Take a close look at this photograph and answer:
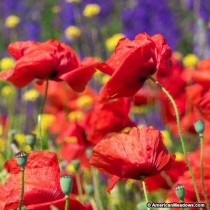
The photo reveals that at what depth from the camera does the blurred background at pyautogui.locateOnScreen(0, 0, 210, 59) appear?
309 cm

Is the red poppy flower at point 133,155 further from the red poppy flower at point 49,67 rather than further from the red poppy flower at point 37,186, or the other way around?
the red poppy flower at point 49,67

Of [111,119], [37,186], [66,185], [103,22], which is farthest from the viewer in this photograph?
[103,22]

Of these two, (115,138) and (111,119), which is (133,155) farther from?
(111,119)

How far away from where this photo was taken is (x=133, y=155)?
3.07 ft

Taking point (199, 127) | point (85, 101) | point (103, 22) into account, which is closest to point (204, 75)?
point (199, 127)

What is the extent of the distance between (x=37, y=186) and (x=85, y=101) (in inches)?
49.2

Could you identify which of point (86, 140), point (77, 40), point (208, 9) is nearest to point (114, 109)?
point (86, 140)

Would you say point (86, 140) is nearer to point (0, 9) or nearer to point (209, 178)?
point (209, 178)

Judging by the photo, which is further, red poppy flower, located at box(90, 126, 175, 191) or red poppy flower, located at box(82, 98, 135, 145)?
red poppy flower, located at box(82, 98, 135, 145)

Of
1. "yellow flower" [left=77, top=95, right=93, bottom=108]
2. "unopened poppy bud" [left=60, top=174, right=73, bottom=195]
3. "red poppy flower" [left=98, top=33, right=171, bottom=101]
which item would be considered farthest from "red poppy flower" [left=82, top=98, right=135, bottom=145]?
"yellow flower" [left=77, top=95, right=93, bottom=108]

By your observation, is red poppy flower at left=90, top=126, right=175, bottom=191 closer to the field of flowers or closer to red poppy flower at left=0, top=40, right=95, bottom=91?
the field of flowers

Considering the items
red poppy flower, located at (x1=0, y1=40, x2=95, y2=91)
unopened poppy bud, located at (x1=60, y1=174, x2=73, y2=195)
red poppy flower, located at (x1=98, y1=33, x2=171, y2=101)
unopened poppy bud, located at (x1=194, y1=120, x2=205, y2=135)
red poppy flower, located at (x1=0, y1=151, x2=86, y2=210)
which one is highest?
red poppy flower, located at (x1=0, y1=40, x2=95, y2=91)

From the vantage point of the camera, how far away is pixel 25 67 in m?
1.17

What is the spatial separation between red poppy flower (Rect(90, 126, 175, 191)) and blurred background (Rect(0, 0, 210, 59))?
132 centimetres
